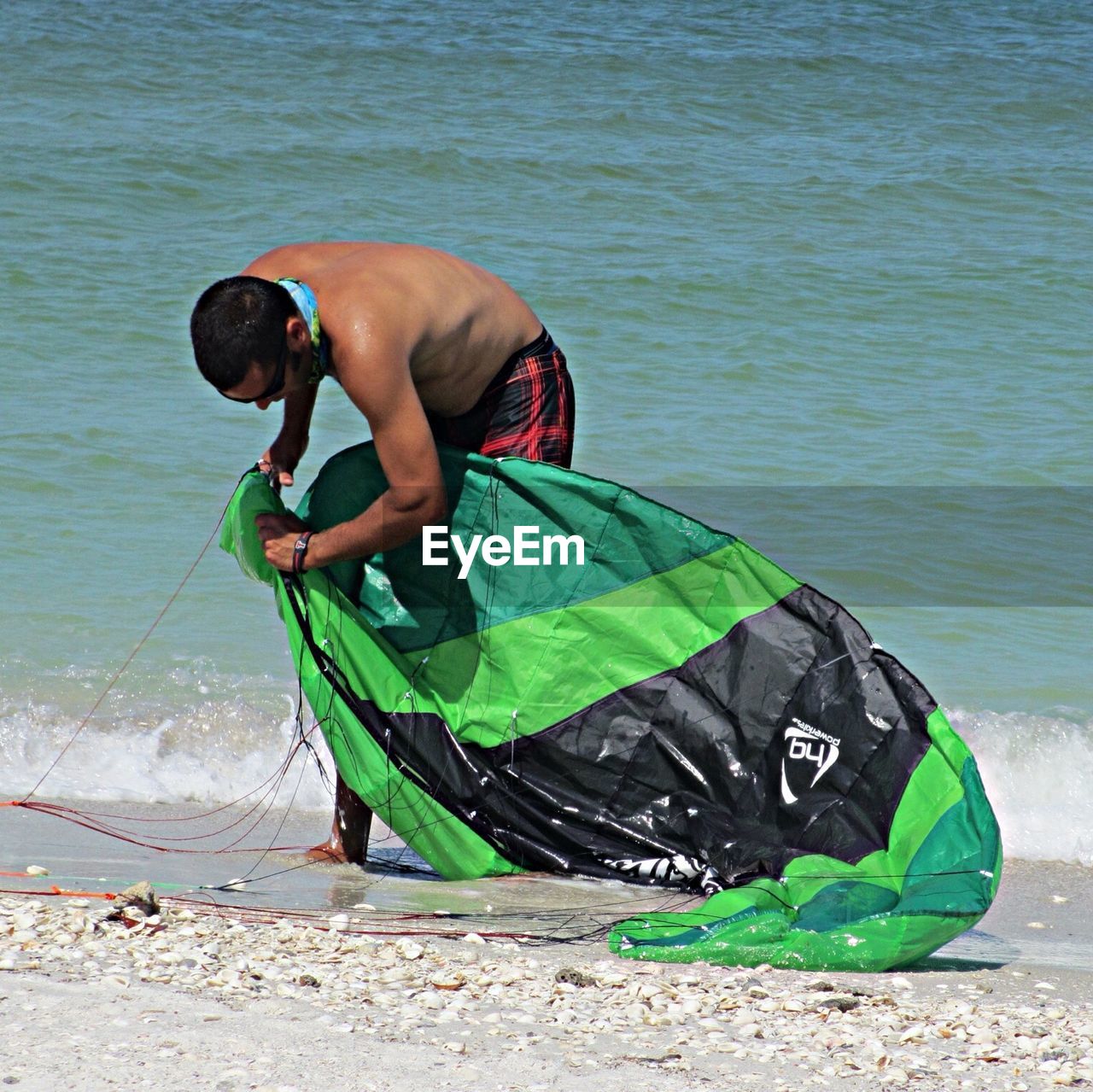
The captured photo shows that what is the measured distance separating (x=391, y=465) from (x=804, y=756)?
3.79ft

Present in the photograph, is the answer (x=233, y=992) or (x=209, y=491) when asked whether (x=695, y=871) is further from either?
(x=209, y=491)

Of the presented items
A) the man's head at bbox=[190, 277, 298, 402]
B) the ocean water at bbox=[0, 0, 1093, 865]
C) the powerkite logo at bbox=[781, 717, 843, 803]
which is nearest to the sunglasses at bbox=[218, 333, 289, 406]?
the man's head at bbox=[190, 277, 298, 402]

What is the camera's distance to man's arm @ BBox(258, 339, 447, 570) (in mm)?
3068

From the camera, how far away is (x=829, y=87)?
16062mm

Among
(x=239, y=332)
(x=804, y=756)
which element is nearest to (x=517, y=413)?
(x=239, y=332)

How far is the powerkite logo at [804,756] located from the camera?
341 centimetres

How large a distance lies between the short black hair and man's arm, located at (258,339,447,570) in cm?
18

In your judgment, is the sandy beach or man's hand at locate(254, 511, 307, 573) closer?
the sandy beach

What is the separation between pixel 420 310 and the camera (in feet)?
10.5

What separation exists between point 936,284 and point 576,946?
8.49 metres

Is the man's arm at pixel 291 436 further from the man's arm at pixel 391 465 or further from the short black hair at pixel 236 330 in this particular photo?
the short black hair at pixel 236 330

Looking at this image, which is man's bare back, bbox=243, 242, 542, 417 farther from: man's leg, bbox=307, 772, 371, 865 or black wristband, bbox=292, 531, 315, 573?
man's leg, bbox=307, 772, 371, 865

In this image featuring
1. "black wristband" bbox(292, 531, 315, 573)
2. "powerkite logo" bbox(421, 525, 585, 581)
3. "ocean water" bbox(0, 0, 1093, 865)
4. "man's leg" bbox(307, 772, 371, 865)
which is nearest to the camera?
"black wristband" bbox(292, 531, 315, 573)

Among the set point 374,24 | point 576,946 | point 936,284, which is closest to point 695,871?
point 576,946
